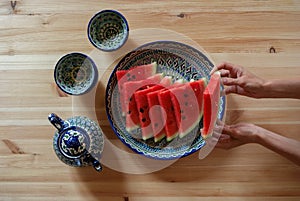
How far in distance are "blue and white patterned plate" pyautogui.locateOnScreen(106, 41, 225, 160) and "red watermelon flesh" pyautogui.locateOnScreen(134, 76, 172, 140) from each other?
0.04 m

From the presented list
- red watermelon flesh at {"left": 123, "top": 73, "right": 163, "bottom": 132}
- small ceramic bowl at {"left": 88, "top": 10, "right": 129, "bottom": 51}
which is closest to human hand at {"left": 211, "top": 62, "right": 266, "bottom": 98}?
red watermelon flesh at {"left": 123, "top": 73, "right": 163, "bottom": 132}

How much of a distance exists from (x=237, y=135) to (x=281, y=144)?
15 cm

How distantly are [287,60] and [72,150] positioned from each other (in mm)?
846

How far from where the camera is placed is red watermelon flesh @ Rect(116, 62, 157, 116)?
136cm

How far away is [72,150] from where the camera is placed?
127cm

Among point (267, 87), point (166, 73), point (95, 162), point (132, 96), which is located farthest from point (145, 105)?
point (267, 87)

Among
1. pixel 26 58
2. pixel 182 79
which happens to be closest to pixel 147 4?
pixel 182 79

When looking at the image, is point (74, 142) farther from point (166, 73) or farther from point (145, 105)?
point (166, 73)

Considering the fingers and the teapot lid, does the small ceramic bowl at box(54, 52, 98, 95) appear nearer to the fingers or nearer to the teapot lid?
the teapot lid

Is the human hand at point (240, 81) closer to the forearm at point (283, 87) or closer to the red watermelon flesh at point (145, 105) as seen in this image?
the forearm at point (283, 87)

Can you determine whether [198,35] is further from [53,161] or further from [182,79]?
[53,161]

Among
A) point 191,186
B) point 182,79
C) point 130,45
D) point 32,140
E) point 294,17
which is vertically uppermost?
point 294,17

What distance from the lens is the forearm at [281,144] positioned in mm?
1262

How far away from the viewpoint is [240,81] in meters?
1.29
